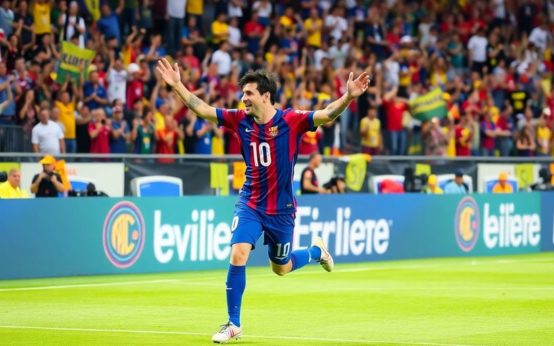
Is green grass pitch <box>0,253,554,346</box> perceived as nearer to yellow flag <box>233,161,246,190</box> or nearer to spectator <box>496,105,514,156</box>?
yellow flag <box>233,161,246,190</box>

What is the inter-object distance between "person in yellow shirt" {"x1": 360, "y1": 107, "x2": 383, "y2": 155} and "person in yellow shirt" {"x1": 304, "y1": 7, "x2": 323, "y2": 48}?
9.98ft

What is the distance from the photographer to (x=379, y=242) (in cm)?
2542

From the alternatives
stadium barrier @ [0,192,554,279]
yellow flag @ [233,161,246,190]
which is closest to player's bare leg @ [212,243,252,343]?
stadium barrier @ [0,192,554,279]

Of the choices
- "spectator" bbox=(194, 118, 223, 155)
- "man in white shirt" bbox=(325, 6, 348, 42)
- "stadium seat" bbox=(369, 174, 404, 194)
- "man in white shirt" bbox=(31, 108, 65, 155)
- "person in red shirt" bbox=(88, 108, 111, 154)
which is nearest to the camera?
"man in white shirt" bbox=(31, 108, 65, 155)

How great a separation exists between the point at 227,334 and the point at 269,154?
186 centimetres

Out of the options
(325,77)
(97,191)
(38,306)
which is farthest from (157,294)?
(325,77)

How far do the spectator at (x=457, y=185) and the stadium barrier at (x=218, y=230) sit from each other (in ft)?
2.23

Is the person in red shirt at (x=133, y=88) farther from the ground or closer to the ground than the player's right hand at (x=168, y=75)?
farther from the ground

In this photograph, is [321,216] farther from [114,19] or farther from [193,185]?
[114,19]

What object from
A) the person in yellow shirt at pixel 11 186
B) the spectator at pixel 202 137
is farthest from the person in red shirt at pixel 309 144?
the person in yellow shirt at pixel 11 186

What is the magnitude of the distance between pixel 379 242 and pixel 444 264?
1570mm

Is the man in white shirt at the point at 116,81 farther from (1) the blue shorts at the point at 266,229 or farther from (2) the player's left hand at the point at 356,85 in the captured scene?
(2) the player's left hand at the point at 356,85

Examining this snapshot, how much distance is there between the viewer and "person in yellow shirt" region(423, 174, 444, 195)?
90.8 ft

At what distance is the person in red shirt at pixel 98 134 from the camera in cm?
2453
